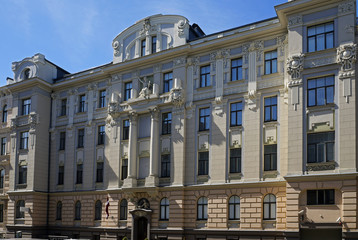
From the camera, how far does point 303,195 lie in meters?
27.7

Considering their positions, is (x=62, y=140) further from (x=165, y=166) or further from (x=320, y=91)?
(x=320, y=91)

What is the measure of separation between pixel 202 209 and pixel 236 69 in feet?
37.1

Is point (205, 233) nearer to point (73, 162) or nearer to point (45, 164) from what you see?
point (73, 162)

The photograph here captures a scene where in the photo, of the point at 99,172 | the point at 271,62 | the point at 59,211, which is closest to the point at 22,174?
the point at 59,211

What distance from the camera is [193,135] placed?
35062mm

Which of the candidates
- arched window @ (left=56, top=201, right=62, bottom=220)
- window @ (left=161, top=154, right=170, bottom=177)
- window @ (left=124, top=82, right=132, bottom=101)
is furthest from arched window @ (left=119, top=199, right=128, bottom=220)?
window @ (left=124, top=82, right=132, bottom=101)

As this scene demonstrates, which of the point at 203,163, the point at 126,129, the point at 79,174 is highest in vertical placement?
the point at 126,129

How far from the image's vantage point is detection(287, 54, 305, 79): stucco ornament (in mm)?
29219

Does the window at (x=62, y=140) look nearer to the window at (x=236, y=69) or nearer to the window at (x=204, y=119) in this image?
the window at (x=204, y=119)

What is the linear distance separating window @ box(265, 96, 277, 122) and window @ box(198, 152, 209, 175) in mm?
5724

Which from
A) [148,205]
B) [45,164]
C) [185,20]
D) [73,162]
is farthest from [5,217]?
[185,20]

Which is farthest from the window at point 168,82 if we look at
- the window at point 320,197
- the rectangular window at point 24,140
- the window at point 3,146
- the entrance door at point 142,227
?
the window at point 3,146

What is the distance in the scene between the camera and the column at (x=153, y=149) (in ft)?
117

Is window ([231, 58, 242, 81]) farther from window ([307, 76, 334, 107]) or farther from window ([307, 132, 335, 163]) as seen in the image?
window ([307, 132, 335, 163])
